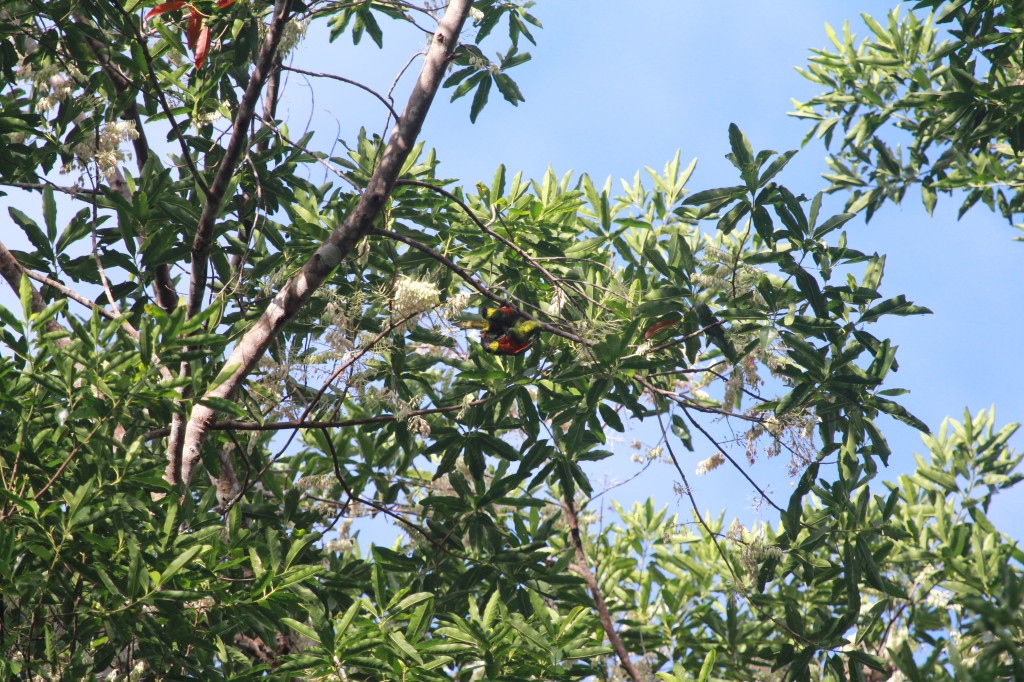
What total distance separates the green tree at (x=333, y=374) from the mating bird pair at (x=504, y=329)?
0.11 ft

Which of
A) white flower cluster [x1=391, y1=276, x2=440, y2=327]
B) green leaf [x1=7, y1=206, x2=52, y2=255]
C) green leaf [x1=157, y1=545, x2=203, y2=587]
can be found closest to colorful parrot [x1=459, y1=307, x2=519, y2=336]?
white flower cluster [x1=391, y1=276, x2=440, y2=327]

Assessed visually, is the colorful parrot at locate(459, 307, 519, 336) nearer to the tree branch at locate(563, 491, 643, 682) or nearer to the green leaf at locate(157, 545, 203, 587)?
the tree branch at locate(563, 491, 643, 682)

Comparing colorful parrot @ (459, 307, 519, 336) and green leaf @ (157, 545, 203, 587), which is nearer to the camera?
green leaf @ (157, 545, 203, 587)

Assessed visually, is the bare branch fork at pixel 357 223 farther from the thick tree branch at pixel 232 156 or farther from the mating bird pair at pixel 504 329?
the mating bird pair at pixel 504 329

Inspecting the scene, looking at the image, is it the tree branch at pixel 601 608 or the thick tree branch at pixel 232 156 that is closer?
the thick tree branch at pixel 232 156

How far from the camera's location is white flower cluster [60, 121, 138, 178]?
→ 3.48 m

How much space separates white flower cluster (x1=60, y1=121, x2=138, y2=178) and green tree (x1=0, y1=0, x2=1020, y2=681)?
0.01 metres

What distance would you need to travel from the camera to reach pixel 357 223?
322cm

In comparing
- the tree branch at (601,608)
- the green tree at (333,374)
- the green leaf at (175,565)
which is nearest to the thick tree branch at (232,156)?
the green tree at (333,374)

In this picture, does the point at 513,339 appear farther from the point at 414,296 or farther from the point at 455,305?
the point at 414,296

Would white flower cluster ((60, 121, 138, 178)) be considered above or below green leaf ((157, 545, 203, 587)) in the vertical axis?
above

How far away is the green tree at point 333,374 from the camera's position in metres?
2.75

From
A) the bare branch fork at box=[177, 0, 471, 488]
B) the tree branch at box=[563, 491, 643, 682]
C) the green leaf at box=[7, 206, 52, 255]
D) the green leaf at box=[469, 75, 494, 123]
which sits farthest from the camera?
the green leaf at box=[469, 75, 494, 123]

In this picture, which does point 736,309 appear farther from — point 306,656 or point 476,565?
point 306,656
